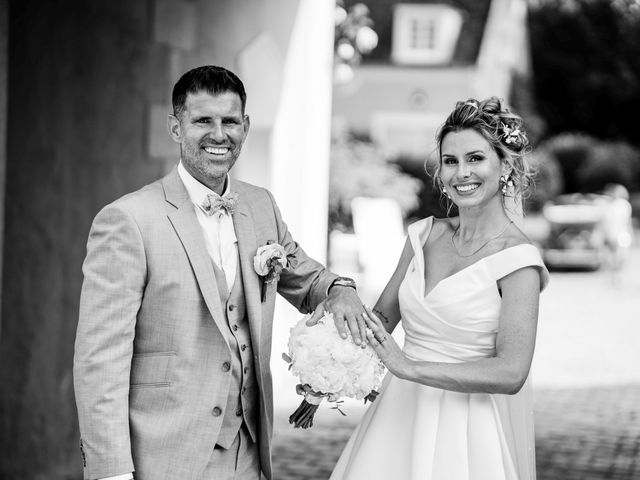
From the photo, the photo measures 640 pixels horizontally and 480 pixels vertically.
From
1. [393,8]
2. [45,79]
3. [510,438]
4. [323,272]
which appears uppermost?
[393,8]

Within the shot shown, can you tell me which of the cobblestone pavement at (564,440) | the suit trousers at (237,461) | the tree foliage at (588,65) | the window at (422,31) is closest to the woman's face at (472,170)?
the suit trousers at (237,461)

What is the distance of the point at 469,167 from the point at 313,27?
5.73 metres

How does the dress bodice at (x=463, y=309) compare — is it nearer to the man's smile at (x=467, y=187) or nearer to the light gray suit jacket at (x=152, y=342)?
the man's smile at (x=467, y=187)

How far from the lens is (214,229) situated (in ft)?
10.3

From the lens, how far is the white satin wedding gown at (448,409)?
319 centimetres

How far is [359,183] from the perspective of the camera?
1812cm

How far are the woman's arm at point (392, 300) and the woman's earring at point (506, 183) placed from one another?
0.46 m

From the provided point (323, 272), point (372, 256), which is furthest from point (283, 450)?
point (372, 256)

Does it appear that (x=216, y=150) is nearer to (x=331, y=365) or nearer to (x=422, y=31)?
(x=331, y=365)

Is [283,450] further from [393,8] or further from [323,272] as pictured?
[393,8]

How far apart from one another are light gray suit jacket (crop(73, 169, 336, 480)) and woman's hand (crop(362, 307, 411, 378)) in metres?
0.38

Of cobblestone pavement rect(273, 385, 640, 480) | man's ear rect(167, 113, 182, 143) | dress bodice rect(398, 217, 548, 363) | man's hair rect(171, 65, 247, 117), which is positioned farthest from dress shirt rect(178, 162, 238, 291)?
cobblestone pavement rect(273, 385, 640, 480)

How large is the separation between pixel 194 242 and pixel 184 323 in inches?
10.4

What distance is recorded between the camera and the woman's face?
A: 10.6ft
